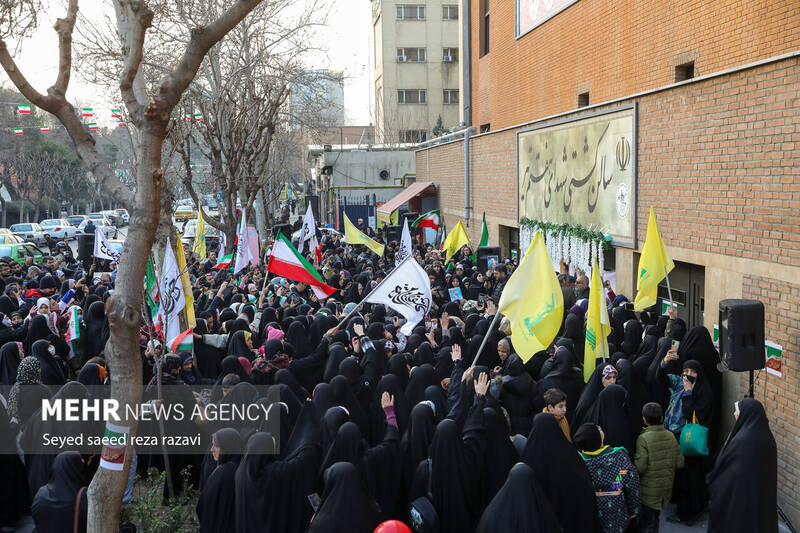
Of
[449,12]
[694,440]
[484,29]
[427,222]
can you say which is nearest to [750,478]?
[694,440]

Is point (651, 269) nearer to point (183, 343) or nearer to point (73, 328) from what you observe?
point (183, 343)

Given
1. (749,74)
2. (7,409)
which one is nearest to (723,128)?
(749,74)

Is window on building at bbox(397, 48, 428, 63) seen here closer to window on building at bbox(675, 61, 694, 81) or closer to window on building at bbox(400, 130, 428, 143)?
window on building at bbox(400, 130, 428, 143)

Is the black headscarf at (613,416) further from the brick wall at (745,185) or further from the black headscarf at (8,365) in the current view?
the black headscarf at (8,365)

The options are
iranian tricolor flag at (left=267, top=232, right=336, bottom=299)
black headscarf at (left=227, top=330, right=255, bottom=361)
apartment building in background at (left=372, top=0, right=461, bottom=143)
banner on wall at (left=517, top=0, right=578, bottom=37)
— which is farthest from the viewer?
apartment building in background at (left=372, top=0, right=461, bottom=143)

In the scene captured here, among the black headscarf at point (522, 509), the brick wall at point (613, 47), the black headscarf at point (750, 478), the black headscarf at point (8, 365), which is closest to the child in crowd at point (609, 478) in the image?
the black headscarf at point (750, 478)

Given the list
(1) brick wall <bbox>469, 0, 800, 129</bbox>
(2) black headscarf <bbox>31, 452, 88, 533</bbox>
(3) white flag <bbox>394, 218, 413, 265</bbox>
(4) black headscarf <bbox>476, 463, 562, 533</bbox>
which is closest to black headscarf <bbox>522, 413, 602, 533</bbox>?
(4) black headscarf <bbox>476, 463, 562, 533</bbox>

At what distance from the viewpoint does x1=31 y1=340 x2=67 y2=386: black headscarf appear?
8461 mm

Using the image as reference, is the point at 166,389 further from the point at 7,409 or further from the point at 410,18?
the point at 410,18

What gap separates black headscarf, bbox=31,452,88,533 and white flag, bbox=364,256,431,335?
403 cm

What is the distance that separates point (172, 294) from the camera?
352 inches

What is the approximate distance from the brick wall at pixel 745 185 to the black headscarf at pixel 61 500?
6.00m

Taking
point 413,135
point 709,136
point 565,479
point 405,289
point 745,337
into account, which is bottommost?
point 565,479

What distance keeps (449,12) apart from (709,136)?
176 ft
